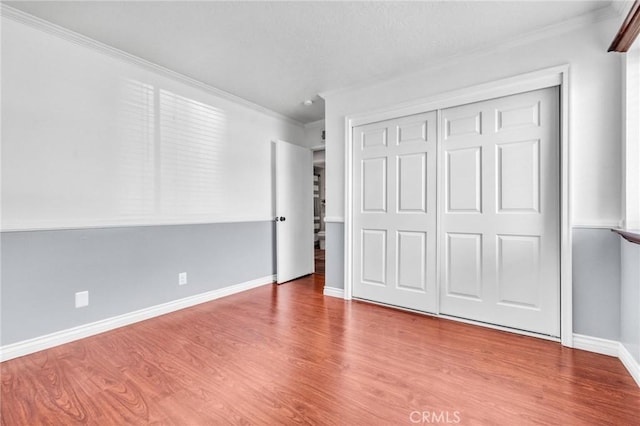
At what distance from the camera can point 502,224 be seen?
2.54 meters

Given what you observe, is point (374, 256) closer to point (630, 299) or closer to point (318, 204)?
point (630, 299)

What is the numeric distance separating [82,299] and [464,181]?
343 centimetres

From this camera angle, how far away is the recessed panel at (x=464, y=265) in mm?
2668

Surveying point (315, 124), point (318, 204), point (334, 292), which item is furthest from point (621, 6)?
point (318, 204)

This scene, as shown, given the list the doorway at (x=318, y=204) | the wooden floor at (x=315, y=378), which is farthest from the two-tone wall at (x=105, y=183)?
the doorway at (x=318, y=204)

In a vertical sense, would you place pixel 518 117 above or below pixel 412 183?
above

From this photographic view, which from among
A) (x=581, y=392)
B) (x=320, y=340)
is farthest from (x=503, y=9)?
(x=320, y=340)

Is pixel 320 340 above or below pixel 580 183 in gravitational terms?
below

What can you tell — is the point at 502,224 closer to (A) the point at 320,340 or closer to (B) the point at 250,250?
(A) the point at 320,340

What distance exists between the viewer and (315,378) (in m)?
1.83

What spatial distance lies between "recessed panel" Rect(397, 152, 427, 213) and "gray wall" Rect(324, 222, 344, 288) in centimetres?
82

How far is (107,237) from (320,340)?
6.71 feet

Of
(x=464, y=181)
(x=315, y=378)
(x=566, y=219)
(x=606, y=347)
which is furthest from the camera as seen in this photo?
(x=464, y=181)

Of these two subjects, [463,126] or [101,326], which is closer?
[101,326]
